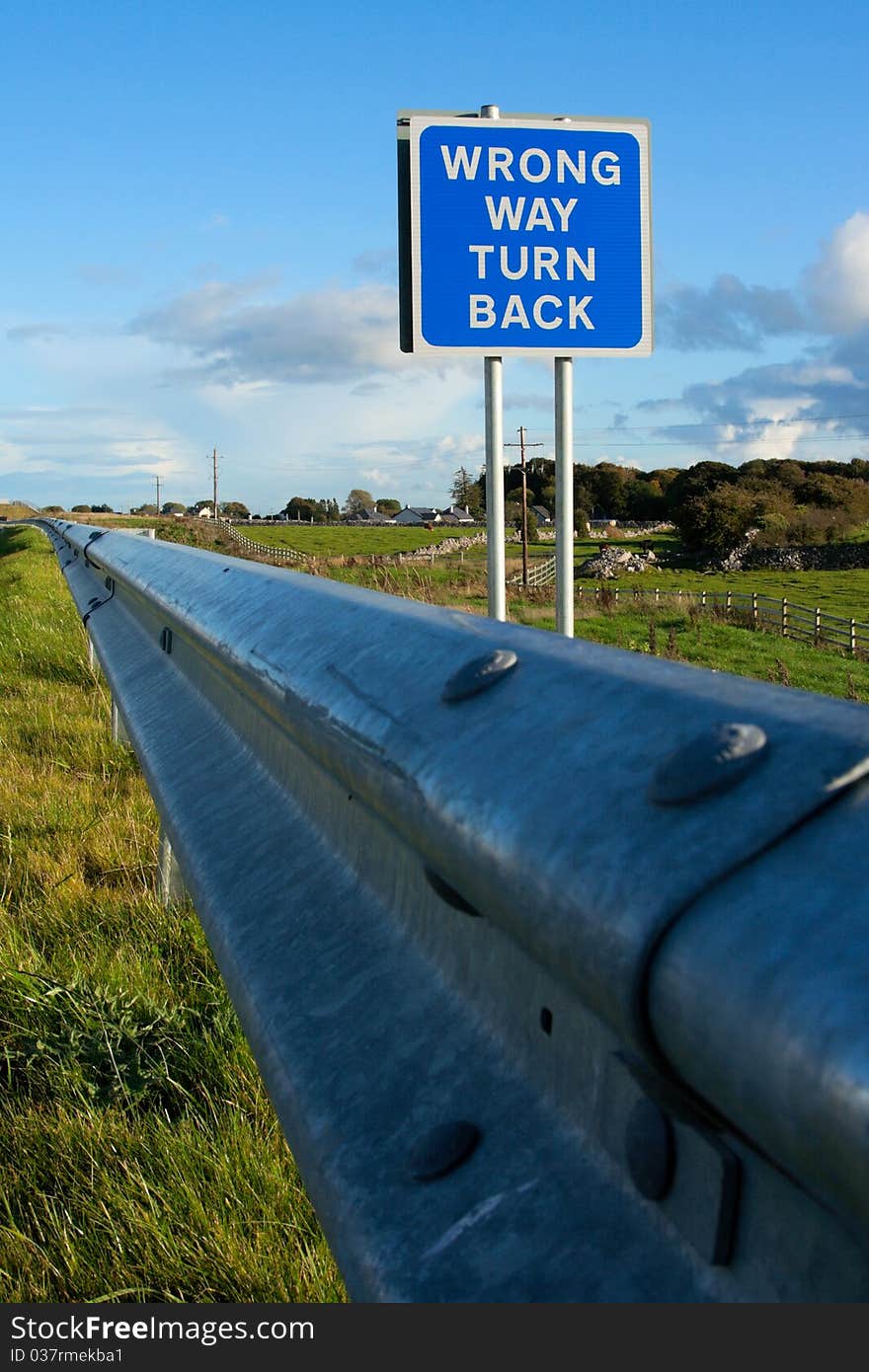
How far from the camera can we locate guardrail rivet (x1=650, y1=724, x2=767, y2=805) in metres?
0.70

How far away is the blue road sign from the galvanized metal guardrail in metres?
5.21

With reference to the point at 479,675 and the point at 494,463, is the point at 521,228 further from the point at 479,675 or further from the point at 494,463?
the point at 479,675

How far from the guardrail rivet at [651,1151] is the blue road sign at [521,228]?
19.7ft

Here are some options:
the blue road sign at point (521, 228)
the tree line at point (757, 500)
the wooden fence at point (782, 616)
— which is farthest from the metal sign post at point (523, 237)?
the tree line at point (757, 500)

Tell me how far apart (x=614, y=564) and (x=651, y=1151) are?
81.4 meters

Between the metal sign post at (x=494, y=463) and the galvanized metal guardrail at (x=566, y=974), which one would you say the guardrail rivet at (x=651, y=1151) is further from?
the metal sign post at (x=494, y=463)

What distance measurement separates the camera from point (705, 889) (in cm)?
65

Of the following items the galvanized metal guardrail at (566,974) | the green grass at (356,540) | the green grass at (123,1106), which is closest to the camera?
the galvanized metal guardrail at (566,974)

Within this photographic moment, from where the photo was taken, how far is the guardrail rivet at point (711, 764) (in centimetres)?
70

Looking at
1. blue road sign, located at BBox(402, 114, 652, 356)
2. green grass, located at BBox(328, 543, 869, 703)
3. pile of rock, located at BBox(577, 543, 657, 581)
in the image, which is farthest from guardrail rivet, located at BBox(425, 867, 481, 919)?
pile of rock, located at BBox(577, 543, 657, 581)

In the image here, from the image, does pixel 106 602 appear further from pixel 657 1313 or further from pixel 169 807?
pixel 657 1313

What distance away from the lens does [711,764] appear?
0.71m

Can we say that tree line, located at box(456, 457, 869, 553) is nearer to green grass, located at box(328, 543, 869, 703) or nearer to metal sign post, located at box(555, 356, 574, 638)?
green grass, located at box(328, 543, 869, 703)

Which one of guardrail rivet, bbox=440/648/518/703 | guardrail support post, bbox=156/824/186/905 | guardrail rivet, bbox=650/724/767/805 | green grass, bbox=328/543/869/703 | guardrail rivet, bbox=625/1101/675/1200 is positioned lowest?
green grass, bbox=328/543/869/703
